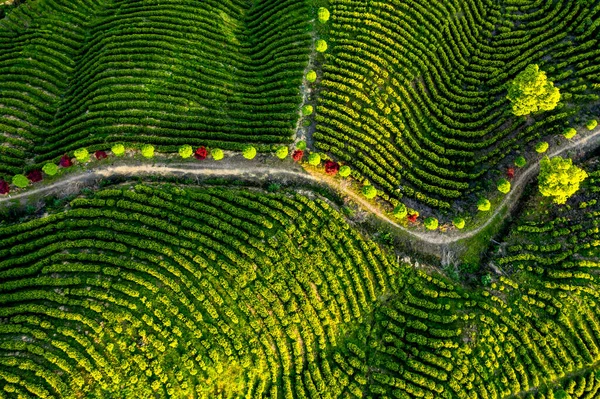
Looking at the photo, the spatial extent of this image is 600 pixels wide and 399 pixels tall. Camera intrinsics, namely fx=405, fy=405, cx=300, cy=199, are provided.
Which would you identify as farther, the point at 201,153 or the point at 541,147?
the point at 541,147

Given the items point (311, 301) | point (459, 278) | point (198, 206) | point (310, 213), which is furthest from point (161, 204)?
point (459, 278)

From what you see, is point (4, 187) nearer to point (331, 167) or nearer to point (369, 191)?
point (331, 167)

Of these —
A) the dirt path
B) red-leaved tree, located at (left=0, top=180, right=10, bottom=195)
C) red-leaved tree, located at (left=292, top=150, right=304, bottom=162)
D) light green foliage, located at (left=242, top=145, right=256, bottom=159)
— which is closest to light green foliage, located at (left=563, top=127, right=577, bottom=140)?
the dirt path

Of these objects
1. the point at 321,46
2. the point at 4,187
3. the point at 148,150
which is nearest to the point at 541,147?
the point at 321,46

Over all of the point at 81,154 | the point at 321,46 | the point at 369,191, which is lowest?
the point at 369,191

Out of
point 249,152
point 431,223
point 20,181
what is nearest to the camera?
point 20,181

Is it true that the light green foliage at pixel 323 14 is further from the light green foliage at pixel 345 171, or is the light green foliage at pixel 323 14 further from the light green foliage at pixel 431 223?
the light green foliage at pixel 431 223
